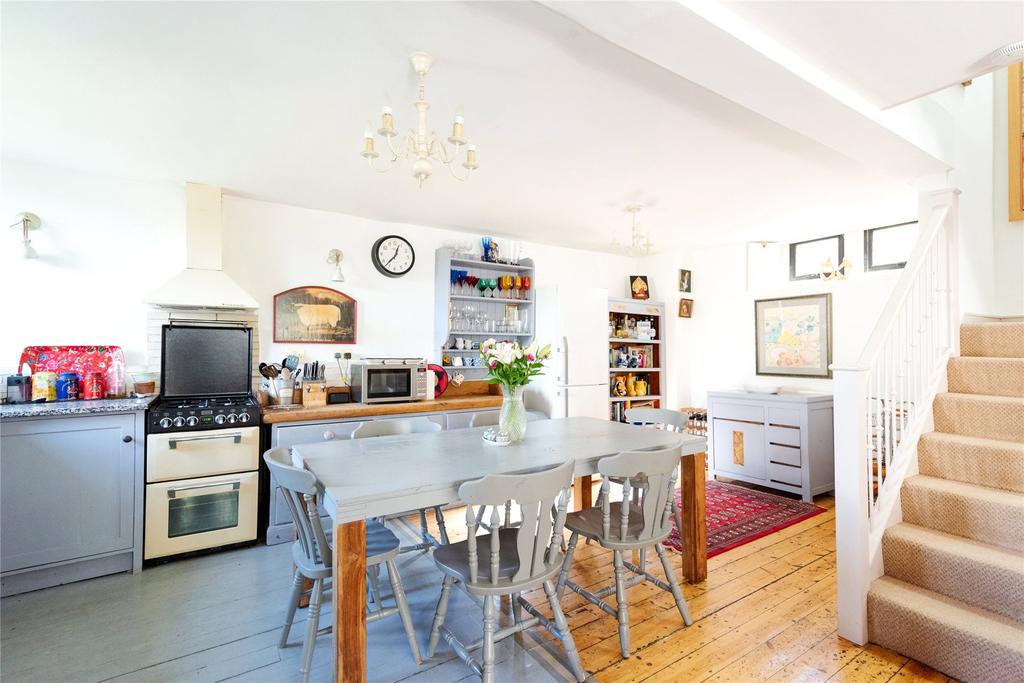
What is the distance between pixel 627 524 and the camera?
2215mm

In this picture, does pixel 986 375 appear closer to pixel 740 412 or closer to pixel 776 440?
pixel 776 440

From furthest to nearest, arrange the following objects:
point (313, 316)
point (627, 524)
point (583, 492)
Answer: point (313, 316)
point (583, 492)
point (627, 524)

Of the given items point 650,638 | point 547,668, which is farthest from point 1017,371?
point 547,668

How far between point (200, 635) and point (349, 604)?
125 centimetres

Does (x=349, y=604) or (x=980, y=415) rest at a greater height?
(x=980, y=415)

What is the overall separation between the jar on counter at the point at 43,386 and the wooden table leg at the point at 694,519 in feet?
13.3

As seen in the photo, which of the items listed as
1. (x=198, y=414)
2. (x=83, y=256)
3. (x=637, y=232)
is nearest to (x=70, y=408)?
(x=198, y=414)

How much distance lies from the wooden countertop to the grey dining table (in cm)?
104

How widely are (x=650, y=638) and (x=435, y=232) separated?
157 inches

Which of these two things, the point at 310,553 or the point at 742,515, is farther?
the point at 742,515

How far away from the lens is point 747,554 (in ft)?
10.5

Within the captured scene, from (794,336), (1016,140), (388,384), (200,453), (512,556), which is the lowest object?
(512,556)

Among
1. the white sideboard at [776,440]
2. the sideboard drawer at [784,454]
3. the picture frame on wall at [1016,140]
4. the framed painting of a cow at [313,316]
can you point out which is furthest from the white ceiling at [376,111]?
the sideboard drawer at [784,454]

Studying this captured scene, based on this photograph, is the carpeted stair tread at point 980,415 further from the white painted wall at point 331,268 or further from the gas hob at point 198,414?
the gas hob at point 198,414
